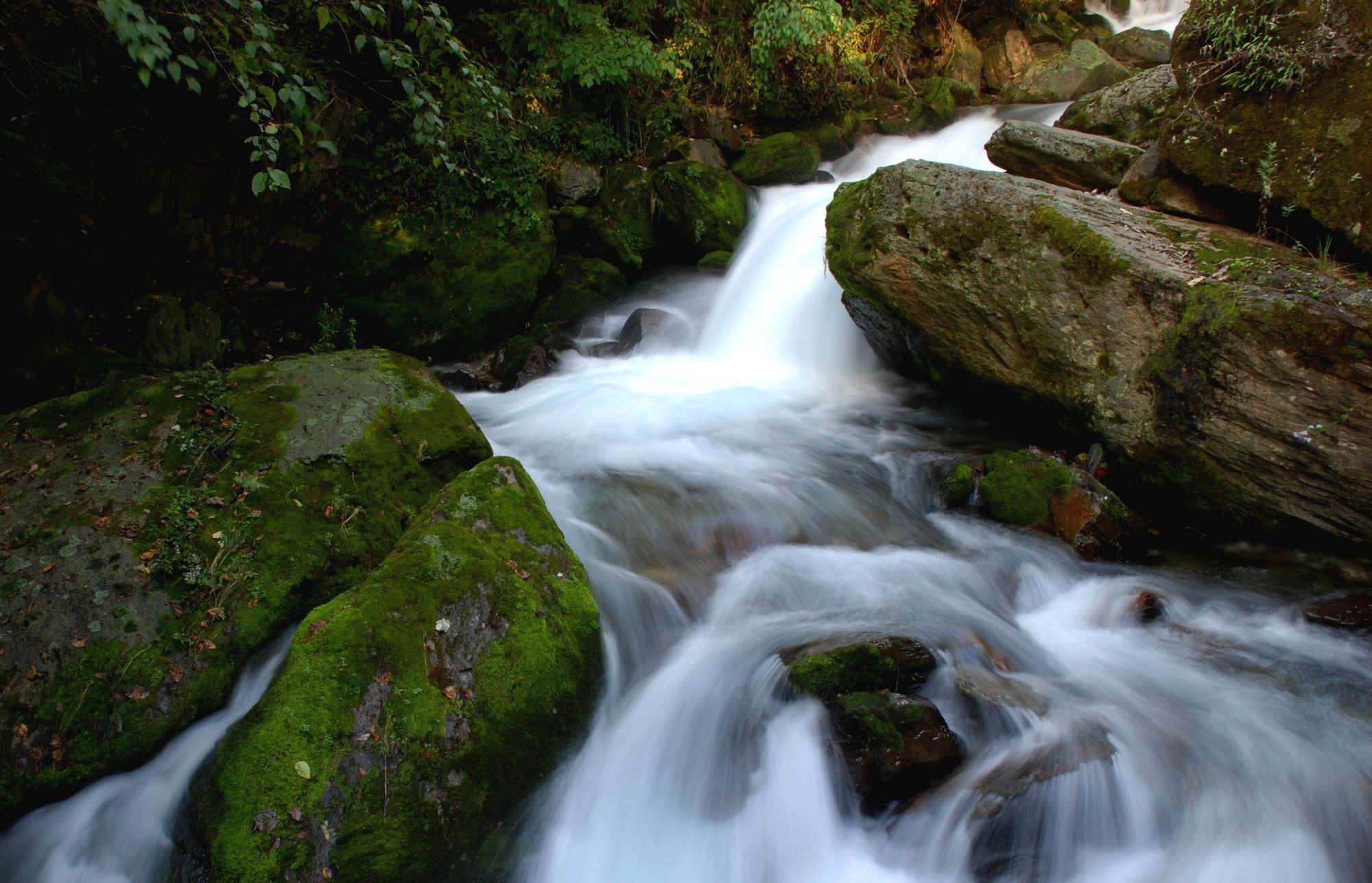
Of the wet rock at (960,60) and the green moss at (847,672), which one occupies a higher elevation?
the wet rock at (960,60)

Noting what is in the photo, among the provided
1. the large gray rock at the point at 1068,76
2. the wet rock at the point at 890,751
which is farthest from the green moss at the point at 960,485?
the large gray rock at the point at 1068,76

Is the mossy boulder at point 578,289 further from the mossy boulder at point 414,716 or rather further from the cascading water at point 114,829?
the cascading water at point 114,829

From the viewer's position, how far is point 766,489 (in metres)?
5.88

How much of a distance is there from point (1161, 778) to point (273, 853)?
3.66 meters

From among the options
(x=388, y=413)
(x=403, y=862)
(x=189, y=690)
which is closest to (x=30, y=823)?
(x=189, y=690)

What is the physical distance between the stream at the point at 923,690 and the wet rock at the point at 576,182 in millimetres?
4646

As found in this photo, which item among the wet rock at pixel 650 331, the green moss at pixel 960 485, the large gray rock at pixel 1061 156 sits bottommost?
the green moss at pixel 960 485

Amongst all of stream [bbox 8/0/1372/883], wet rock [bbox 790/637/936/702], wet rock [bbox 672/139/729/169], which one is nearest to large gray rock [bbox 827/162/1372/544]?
stream [bbox 8/0/1372/883]

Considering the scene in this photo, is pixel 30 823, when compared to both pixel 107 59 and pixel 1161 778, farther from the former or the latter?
pixel 107 59

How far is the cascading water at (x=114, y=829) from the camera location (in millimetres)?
2770

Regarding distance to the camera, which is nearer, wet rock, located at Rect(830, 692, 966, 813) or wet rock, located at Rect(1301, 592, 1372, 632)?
wet rock, located at Rect(830, 692, 966, 813)

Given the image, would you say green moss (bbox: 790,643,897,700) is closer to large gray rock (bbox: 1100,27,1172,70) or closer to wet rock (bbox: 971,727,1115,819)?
wet rock (bbox: 971,727,1115,819)

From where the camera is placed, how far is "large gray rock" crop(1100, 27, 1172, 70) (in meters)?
13.9

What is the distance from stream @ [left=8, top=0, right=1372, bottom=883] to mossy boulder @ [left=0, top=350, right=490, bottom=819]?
0.71 feet
